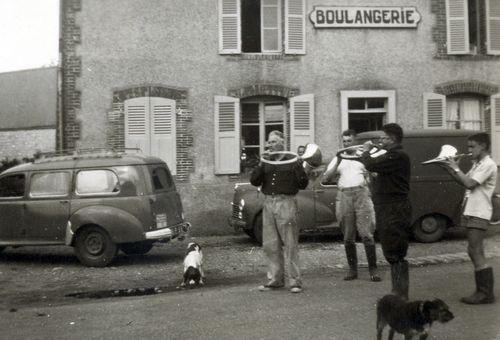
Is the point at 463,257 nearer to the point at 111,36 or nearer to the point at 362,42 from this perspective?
the point at 362,42

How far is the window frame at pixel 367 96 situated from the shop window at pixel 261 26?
1.61 m

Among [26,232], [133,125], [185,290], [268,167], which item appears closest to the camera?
[268,167]

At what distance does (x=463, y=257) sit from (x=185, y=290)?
4.48 metres

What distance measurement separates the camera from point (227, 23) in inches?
568

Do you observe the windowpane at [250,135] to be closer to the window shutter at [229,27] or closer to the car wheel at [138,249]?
the window shutter at [229,27]

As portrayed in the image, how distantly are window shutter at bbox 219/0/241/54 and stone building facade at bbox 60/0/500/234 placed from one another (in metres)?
0.03

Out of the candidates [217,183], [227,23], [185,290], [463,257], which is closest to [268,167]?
[185,290]

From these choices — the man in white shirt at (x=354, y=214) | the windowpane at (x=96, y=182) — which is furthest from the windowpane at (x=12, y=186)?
the man in white shirt at (x=354, y=214)

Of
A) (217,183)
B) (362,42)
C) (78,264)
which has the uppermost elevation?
(362,42)

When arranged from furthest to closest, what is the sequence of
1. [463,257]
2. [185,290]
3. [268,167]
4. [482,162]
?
1. [463,257]
2. [185,290]
3. [268,167]
4. [482,162]

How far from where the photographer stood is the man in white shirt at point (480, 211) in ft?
19.5

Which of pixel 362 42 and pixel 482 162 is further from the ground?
pixel 362 42

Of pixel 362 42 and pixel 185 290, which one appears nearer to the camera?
pixel 185 290

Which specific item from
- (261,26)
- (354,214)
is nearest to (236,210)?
(354,214)
